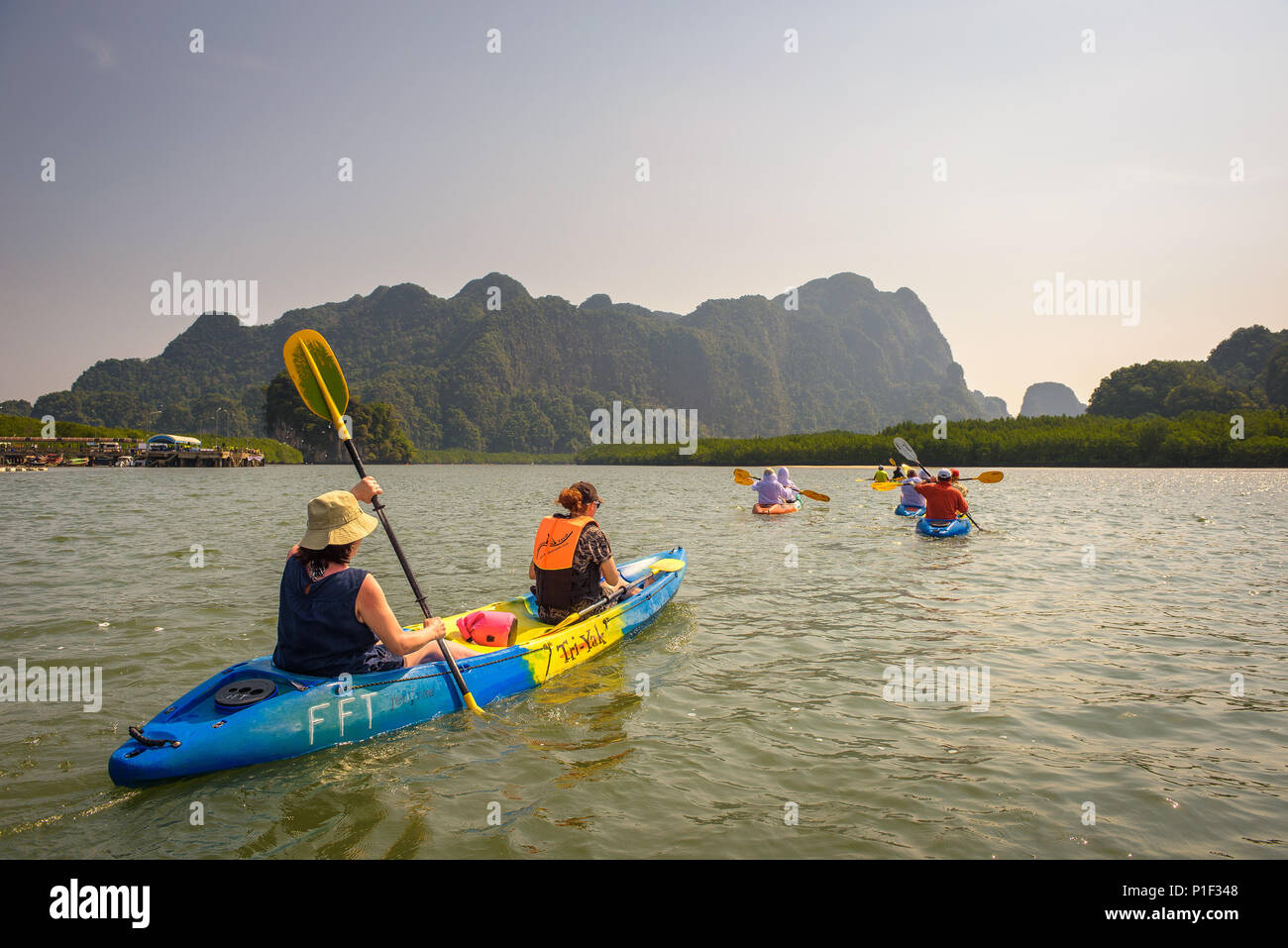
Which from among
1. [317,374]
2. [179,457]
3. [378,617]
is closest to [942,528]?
[317,374]

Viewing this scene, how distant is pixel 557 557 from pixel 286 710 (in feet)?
11.6

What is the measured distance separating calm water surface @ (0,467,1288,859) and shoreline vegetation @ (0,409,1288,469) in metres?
50.8

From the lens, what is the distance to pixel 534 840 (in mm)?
4359

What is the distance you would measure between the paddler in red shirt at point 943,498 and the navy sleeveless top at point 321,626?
53.6ft

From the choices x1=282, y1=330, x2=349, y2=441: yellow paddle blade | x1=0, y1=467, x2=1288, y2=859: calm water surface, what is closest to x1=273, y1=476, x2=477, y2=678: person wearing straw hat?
x1=0, y1=467, x2=1288, y2=859: calm water surface

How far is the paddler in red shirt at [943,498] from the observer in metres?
18.6

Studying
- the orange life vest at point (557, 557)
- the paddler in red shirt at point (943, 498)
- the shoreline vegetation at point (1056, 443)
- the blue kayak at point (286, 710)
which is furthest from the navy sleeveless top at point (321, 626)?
the shoreline vegetation at point (1056, 443)

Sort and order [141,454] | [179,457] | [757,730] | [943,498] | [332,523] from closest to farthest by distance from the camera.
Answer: [332,523] < [757,730] < [943,498] < [179,457] < [141,454]

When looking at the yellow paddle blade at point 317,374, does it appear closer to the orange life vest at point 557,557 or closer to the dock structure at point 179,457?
the orange life vest at point 557,557

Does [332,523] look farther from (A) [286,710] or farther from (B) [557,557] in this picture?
(B) [557,557]

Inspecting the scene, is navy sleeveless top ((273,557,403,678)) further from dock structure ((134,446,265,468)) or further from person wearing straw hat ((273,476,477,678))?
dock structure ((134,446,265,468))

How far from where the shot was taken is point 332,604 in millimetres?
5328
